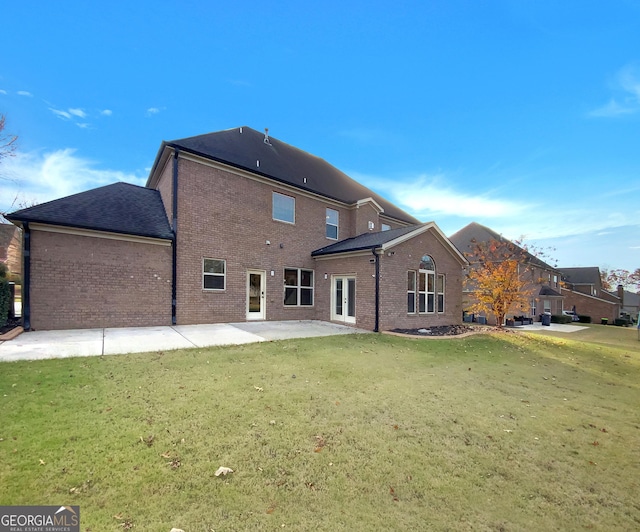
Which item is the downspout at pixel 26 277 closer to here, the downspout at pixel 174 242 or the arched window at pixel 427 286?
the downspout at pixel 174 242

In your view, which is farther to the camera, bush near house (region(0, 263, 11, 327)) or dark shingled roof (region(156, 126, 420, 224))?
dark shingled roof (region(156, 126, 420, 224))

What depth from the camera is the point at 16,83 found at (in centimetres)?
1268

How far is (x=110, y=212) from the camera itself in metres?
11.3

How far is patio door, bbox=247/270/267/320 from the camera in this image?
13.7 meters

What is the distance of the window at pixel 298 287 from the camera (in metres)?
14.9

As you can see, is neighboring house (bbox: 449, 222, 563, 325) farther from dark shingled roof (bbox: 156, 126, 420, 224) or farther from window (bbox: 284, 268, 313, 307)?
window (bbox: 284, 268, 313, 307)

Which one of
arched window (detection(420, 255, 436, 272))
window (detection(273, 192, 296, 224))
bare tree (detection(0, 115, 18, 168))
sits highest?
bare tree (detection(0, 115, 18, 168))

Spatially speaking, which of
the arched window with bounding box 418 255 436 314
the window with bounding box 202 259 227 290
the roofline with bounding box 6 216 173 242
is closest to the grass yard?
the roofline with bounding box 6 216 173 242

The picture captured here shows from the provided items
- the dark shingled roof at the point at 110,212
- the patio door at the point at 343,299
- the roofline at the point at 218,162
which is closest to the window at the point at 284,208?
the roofline at the point at 218,162

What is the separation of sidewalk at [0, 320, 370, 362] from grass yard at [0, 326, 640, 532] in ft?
3.22

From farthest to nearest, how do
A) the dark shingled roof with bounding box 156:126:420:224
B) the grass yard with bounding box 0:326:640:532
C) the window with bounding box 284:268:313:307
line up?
the window with bounding box 284:268:313:307 → the dark shingled roof with bounding box 156:126:420:224 → the grass yard with bounding box 0:326:640:532

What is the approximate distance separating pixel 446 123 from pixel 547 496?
20.7m

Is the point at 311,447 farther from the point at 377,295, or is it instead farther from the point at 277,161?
the point at 277,161

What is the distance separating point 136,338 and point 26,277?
432 centimetres
